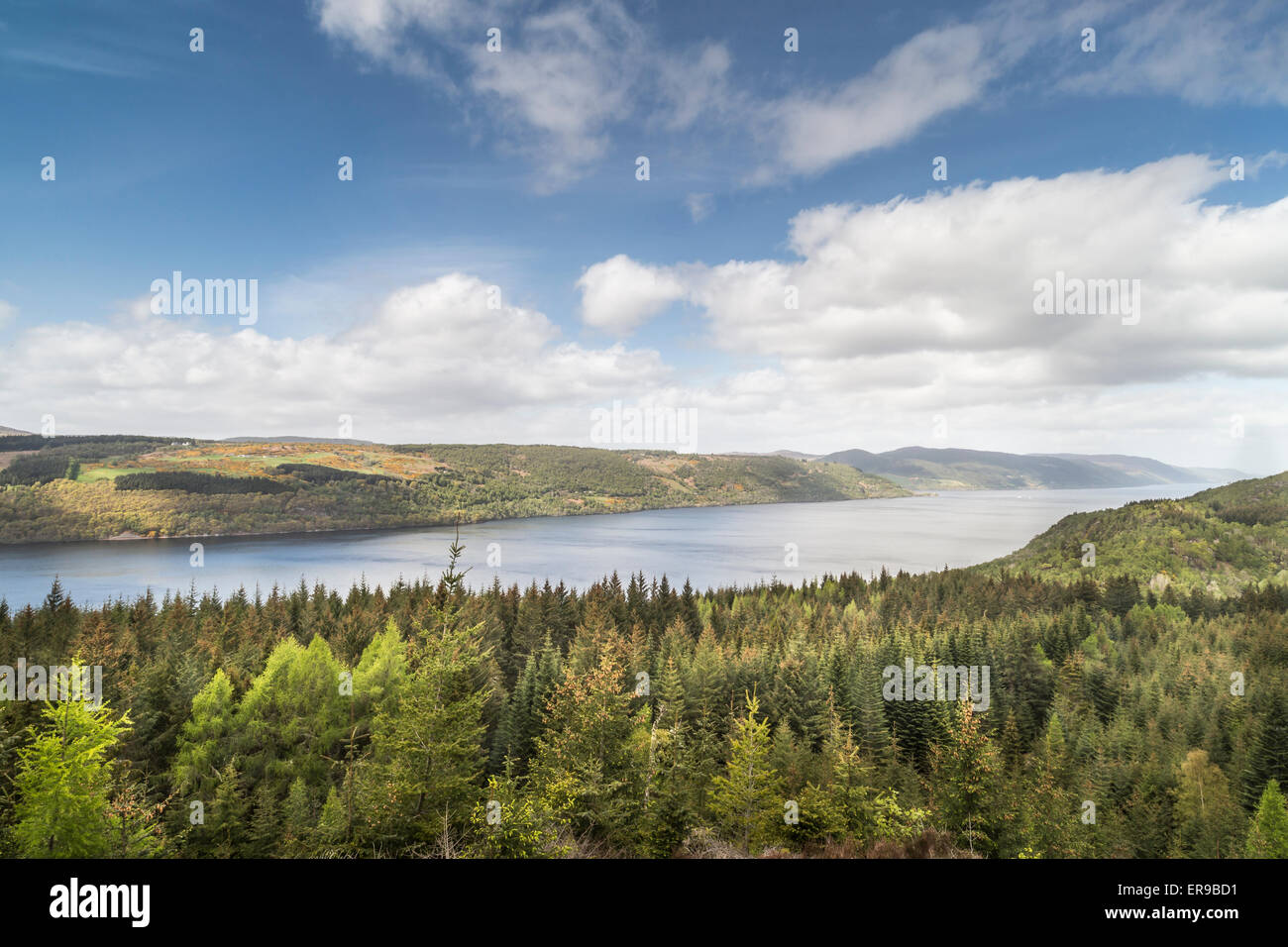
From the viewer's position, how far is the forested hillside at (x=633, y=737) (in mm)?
14297

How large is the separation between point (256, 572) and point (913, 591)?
12383cm

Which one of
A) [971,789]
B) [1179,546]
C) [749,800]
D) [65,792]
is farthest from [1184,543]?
[65,792]

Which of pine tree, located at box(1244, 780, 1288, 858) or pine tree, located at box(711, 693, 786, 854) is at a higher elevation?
→ pine tree, located at box(711, 693, 786, 854)

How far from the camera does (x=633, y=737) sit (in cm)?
2372

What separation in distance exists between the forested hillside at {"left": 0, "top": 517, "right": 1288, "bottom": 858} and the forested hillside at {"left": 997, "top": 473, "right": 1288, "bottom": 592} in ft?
130

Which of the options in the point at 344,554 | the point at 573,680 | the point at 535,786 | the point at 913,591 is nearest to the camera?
the point at 535,786

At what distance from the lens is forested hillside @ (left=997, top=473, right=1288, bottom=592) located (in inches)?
4186

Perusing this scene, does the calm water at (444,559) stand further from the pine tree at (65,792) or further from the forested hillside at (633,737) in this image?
the pine tree at (65,792)

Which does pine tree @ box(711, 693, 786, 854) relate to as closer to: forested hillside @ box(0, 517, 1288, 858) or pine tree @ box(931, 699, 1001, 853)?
forested hillside @ box(0, 517, 1288, 858)

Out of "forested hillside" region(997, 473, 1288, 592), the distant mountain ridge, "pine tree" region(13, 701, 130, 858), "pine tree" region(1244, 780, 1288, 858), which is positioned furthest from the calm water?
"pine tree" region(1244, 780, 1288, 858)

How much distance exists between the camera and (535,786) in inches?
693
